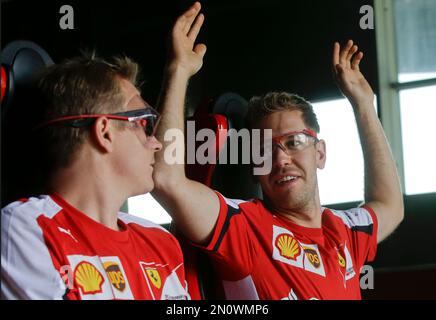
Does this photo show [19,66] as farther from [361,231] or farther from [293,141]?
[361,231]

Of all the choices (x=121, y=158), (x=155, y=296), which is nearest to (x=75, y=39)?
(x=121, y=158)

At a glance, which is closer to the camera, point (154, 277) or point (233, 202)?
point (154, 277)

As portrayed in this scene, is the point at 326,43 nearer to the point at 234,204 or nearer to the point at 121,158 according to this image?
the point at 234,204

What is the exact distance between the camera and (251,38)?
12.0ft

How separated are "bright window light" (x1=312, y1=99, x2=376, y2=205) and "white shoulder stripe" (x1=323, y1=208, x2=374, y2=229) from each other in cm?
55

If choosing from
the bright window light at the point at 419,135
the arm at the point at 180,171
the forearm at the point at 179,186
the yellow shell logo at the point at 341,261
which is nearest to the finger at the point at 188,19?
the arm at the point at 180,171

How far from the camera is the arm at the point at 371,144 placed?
1.93 m

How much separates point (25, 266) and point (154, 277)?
294 millimetres

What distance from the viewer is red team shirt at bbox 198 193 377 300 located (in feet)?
5.09

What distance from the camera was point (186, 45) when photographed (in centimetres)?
151

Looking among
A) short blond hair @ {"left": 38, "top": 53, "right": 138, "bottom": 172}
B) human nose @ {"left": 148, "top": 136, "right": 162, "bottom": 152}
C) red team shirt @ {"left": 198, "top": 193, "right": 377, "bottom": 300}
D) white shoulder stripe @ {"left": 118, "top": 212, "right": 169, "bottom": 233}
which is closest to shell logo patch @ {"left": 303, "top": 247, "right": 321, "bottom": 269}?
red team shirt @ {"left": 198, "top": 193, "right": 377, "bottom": 300}

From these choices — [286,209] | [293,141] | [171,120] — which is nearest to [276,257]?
[286,209]

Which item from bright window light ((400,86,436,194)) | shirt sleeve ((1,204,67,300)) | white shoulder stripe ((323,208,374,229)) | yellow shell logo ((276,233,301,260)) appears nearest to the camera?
shirt sleeve ((1,204,67,300))

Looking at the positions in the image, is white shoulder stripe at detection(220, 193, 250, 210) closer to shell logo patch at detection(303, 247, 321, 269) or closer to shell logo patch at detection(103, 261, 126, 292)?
shell logo patch at detection(303, 247, 321, 269)
